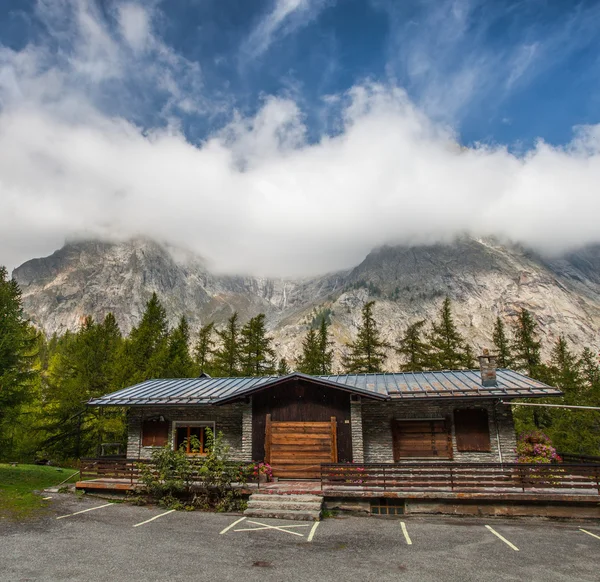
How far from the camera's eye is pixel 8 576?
28.5 ft

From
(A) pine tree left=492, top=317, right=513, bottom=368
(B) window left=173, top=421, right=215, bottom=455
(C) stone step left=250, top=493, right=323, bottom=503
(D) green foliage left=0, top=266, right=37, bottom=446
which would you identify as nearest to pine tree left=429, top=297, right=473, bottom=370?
(A) pine tree left=492, top=317, right=513, bottom=368

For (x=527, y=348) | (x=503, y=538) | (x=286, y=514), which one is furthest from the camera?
(x=527, y=348)

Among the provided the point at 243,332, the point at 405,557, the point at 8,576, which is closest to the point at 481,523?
the point at 405,557

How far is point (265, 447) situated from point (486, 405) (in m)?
9.99

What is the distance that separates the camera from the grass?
1409 cm

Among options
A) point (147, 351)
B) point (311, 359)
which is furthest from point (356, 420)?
point (311, 359)

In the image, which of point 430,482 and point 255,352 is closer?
point 430,482

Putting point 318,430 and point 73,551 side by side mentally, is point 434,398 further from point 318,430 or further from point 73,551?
point 73,551

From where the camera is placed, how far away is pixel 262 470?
17609mm

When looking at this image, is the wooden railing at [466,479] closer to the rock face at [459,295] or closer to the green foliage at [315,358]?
the green foliage at [315,358]

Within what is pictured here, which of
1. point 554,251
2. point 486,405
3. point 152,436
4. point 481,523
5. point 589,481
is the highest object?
point 554,251

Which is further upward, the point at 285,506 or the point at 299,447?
the point at 299,447

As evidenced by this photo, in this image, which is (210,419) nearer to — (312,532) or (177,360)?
(312,532)

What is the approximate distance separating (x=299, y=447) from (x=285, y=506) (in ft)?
14.3
